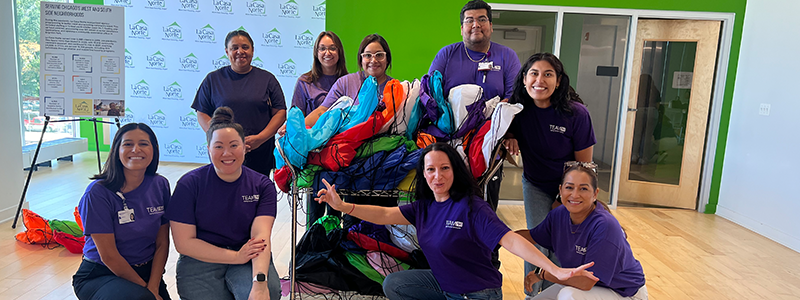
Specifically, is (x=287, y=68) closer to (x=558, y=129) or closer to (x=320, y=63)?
(x=320, y=63)

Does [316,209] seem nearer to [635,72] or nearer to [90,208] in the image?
[90,208]

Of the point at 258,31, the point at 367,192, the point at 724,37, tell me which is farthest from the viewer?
the point at 258,31

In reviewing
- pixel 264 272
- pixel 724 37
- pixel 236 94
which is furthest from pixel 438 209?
pixel 724 37

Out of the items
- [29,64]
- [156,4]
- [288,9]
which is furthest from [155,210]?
[29,64]

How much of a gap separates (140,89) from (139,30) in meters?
0.83

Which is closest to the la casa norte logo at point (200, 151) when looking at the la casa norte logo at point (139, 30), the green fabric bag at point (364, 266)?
the la casa norte logo at point (139, 30)

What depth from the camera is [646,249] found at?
390 centimetres

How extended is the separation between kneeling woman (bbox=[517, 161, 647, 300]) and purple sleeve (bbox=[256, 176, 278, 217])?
50.0 inches

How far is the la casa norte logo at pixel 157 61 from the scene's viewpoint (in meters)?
6.66

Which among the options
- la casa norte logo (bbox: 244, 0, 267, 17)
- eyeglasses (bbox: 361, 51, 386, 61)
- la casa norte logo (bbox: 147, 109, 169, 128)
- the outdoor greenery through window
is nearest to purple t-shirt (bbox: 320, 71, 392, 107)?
eyeglasses (bbox: 361, 51, 386, 61)

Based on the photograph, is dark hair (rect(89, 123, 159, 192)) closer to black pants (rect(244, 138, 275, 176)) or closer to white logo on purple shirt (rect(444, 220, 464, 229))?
black pants (rect(244, 138, 275, 176))

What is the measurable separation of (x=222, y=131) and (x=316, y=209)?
1212 millimetres

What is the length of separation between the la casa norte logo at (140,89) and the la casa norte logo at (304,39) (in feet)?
7.40

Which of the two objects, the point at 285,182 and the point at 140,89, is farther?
the point at 140,89
